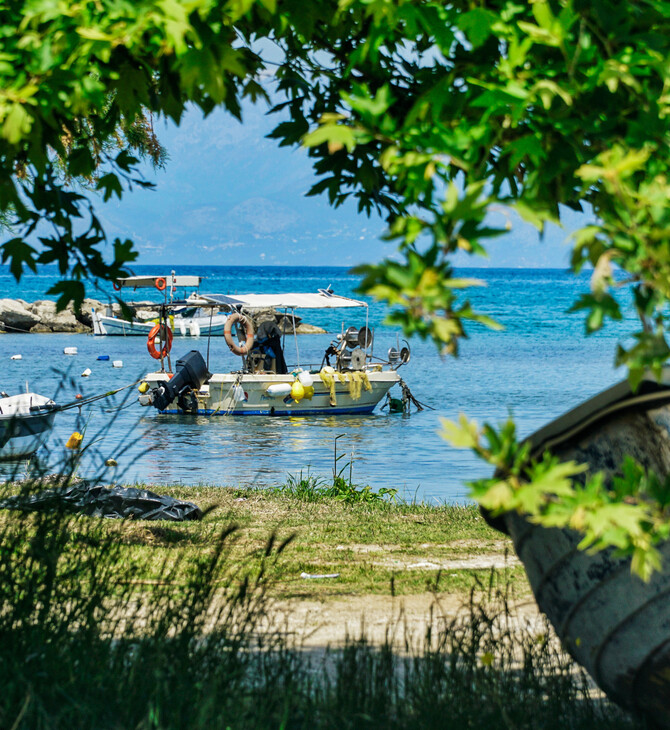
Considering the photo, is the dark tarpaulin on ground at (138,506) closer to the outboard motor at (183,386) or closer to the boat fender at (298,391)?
the boat fender at (298,391)

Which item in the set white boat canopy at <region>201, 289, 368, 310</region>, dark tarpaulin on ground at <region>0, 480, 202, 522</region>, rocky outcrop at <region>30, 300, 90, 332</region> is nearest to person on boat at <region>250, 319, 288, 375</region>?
white boat canopy at <region>201, 289, 368, 310</region>

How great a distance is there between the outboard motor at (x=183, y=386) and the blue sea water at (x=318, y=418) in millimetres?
568

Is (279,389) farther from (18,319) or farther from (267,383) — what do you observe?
(18,319)

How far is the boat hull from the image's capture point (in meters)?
24.0

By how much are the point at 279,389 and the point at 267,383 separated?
41cm

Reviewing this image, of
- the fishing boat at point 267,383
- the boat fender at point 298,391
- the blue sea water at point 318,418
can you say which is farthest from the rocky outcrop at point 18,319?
the boat fender at point 298,391

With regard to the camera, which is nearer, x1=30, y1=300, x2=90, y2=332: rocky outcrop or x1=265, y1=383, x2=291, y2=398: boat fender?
x1=265, y1=383, x2=291, y2=398: boat fender

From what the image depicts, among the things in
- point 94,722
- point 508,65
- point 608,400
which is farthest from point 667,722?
point 508,65

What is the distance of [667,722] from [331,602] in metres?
3.38

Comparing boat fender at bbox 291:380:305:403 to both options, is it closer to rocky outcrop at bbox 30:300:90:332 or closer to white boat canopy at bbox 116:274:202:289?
white boat canopy at bbox 116:274:202:289

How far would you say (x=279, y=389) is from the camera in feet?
78.2

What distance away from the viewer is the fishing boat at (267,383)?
23.9 metres

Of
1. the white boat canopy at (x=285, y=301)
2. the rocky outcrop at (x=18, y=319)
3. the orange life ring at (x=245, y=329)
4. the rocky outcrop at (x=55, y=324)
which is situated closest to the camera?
the orange life ring at (x=245, y=329)

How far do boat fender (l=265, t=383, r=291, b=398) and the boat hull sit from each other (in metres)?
0.08
